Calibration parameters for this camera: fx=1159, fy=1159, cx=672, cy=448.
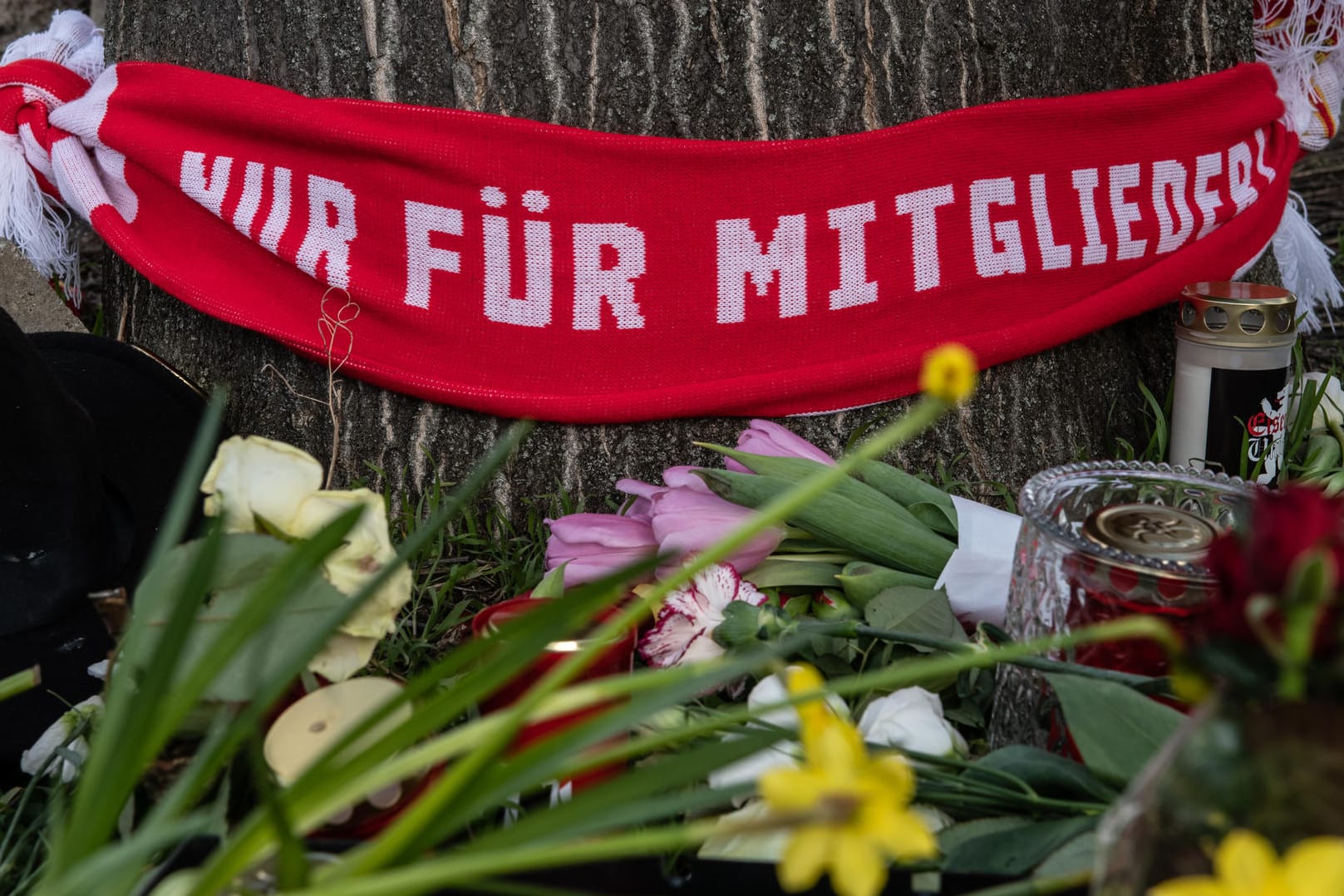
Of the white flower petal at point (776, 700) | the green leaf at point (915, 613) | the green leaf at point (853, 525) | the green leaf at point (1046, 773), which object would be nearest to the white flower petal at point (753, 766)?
the white flower petal at point (776, 700)

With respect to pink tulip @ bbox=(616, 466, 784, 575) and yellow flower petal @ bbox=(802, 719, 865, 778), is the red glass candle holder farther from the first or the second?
yellow flower petal @ bbox=(802, 719, 865, 778)

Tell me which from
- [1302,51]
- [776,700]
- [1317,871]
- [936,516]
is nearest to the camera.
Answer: [1317,871]

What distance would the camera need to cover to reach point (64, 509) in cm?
115

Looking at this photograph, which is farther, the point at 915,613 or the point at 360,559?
the point at 915,613

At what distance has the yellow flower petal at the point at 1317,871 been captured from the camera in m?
0.31

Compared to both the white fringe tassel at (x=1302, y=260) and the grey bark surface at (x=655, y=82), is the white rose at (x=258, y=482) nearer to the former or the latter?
the grey bark surface at (x=655, y=82)

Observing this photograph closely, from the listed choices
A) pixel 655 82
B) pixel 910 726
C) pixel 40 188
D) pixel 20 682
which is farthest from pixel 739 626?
pixel 40 188

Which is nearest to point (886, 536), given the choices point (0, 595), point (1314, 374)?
point (0, 595)

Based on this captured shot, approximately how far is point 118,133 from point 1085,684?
118 cm

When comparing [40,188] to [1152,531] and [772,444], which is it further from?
[1152,531]

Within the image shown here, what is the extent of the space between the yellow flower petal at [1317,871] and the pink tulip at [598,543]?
0.77m

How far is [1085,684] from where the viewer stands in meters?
0.59

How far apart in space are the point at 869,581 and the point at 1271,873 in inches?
26.4

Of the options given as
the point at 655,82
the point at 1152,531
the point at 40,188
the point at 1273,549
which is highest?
the point at 655,82
